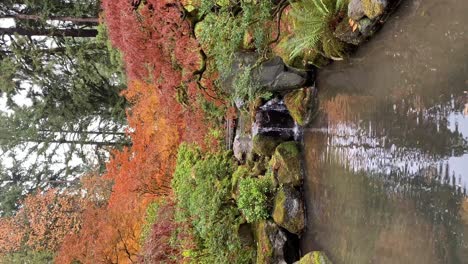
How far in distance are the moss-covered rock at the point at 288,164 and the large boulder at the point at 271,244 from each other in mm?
940

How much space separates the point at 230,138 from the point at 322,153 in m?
3.20

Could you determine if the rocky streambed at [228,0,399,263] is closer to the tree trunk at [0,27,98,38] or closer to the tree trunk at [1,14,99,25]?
the tree trunk at [1,14,99,25]

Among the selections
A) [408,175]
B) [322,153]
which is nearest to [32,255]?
[322,153]

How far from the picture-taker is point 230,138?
35.9 feet

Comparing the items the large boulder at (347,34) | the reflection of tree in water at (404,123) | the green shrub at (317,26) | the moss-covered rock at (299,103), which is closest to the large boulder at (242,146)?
the moss-covered rock at (299,103)

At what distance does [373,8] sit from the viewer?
6094 mm

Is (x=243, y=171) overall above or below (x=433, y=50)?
below

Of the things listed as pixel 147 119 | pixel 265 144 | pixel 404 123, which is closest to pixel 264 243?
pixel 265 144

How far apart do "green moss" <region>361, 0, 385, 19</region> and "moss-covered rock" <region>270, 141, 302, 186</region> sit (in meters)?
3.39

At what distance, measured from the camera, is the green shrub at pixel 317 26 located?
276 inches

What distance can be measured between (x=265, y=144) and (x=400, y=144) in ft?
12.1

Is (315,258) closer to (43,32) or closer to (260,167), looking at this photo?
(260,167)

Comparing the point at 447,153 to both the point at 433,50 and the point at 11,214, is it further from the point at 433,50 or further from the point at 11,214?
the point at 11,214

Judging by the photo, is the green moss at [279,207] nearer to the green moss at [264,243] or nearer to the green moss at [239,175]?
the green moss at [264,243]
